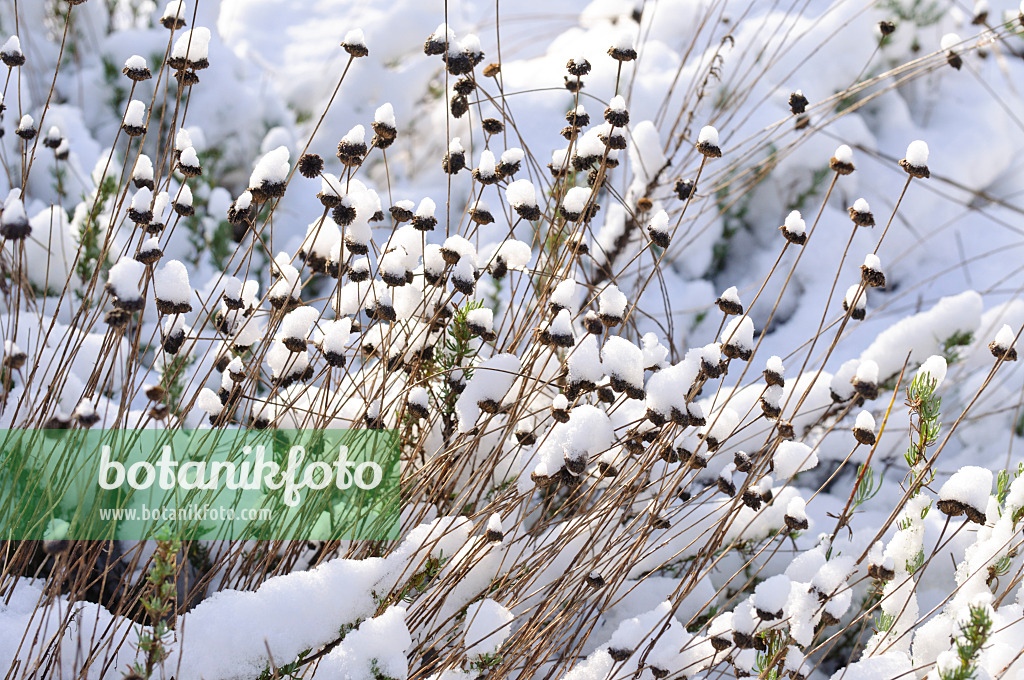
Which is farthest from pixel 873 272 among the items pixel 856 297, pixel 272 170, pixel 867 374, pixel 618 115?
pixel 272 170

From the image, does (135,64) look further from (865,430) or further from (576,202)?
(865,430)

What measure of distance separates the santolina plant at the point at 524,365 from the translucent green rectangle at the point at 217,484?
0.02 m

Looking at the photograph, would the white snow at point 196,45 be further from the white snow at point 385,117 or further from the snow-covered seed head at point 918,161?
the snow-covered seed head at point 918,161

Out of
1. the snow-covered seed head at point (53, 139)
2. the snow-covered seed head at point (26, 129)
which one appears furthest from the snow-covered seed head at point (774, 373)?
the snow-covered seed head at point (53, 139)

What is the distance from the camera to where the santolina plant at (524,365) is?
998 millimetres

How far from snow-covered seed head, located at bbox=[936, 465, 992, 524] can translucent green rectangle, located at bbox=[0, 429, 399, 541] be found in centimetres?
76

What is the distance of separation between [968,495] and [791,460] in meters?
0.29

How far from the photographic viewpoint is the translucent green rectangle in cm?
116

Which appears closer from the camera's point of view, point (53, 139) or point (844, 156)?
point (844, 156)

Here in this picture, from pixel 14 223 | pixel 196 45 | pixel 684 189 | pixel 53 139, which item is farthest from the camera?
pixel 53 139

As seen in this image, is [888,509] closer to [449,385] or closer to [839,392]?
[839,392]

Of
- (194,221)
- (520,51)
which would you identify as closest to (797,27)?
(520,51)

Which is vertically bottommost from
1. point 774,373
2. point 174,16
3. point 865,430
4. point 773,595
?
point 773,595

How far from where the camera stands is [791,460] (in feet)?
3.93
